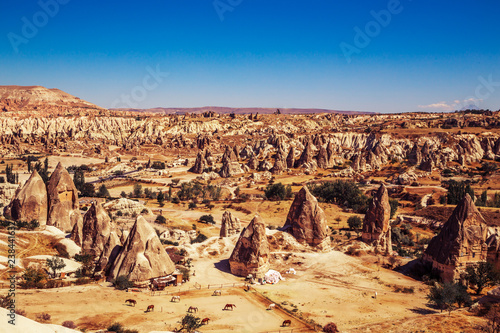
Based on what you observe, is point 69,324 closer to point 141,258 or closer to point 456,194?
point 141,258

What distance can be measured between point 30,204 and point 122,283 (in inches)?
474

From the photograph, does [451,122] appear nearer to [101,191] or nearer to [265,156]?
[265,156]

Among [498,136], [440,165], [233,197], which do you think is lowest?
[233,197]

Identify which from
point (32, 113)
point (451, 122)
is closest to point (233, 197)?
point (451, 122)

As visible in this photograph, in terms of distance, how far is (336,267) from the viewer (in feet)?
105

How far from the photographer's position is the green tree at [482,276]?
2662 cm

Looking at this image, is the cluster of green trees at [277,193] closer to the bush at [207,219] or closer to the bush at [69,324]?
the bush at [207,219]

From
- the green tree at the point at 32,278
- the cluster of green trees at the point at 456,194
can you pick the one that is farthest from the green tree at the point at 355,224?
the green tree at the point at 32,278

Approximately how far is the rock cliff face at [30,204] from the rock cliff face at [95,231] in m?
4.91

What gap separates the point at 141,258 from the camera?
83.5 ft

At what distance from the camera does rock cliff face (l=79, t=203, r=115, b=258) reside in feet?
93.4

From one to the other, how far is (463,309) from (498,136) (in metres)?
100

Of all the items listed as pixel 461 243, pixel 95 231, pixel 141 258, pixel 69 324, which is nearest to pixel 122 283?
pixel 141 258

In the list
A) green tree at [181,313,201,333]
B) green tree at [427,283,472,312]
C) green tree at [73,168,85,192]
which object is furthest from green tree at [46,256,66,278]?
green tree at [73,168,85,192]
